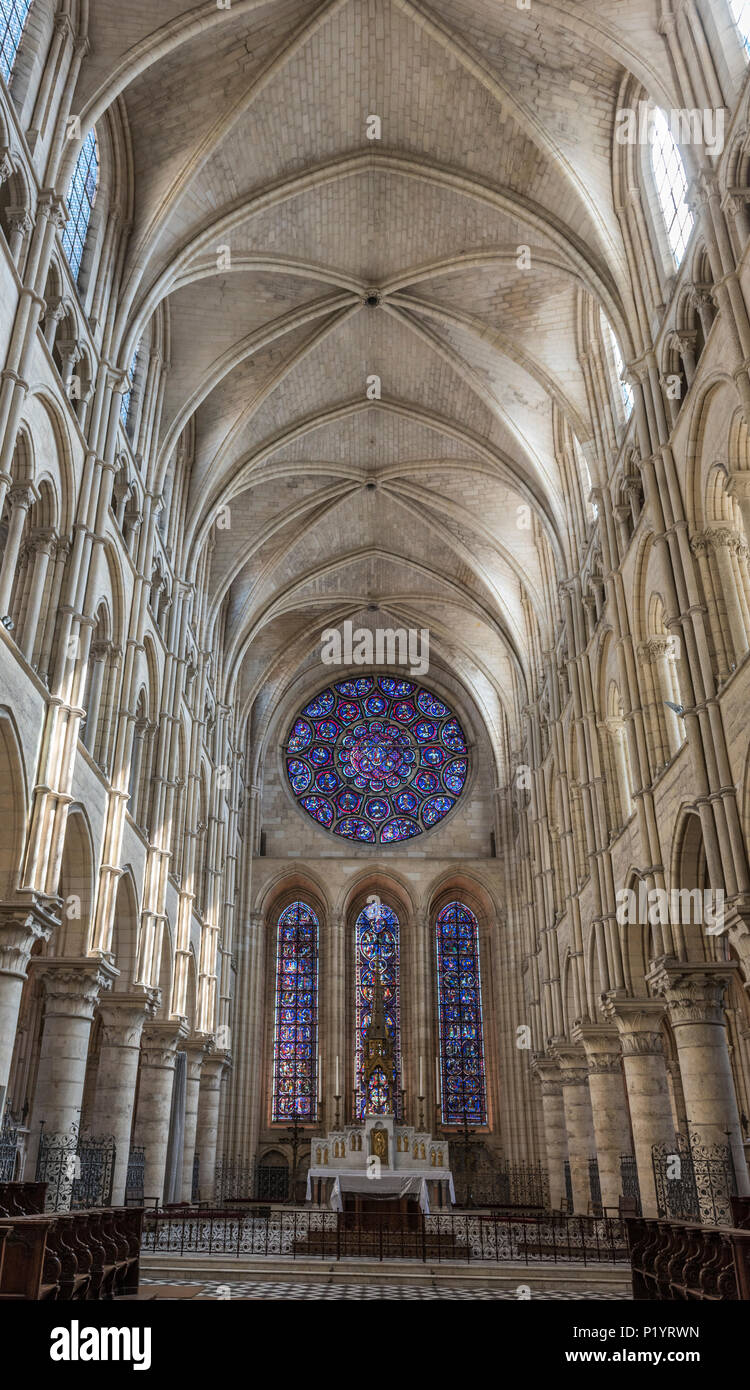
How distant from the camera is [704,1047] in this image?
53.5ft

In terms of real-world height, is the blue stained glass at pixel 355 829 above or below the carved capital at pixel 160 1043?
above

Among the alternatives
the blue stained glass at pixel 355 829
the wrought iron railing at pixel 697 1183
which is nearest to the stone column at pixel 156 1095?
the wrought iron railing at pixel 697 1183

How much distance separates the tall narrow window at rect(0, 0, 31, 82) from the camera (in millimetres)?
15594

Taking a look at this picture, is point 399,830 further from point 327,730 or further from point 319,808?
point 327,730

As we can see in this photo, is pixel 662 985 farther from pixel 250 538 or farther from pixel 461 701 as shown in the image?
pixel 461 701

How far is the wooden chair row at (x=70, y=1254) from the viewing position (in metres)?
8.34

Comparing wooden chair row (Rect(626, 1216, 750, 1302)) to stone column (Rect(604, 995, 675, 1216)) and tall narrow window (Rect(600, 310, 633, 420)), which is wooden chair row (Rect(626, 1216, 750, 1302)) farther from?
tall narrow window (Rect(600, 310, 633, 420))

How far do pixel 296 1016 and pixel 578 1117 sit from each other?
13.5 m

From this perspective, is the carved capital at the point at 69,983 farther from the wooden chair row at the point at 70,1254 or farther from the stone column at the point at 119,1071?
the wooden chair row at the point at 70,1254

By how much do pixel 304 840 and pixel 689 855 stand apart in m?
22.9

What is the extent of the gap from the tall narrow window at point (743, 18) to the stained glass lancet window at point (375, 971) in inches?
1117

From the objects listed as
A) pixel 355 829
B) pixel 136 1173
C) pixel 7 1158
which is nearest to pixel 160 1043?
pixel 136 1173

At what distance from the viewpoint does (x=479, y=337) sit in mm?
25859

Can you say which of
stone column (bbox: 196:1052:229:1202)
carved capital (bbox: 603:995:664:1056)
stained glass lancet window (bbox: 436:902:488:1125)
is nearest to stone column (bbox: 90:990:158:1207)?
carved capital (bbox: 603:995:664:1056)
